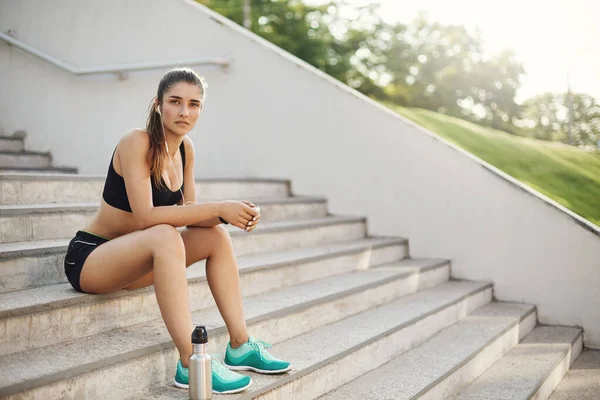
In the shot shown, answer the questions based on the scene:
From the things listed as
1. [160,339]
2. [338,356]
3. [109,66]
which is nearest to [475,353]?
[338,356]

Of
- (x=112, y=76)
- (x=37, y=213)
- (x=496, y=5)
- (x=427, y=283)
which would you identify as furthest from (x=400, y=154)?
(x=496, y=5)

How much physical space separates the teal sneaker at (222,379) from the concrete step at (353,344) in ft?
0.09

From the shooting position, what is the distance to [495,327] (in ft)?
14.4

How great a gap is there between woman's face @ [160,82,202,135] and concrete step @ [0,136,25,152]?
3583 millimetres

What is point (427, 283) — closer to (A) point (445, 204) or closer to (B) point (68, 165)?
(A) point (445, 204)

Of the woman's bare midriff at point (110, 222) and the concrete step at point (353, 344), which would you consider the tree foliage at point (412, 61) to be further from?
the woman's bare midriff at point (110, 222)

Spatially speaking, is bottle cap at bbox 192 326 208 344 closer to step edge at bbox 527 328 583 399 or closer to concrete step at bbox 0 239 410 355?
concrete step at bbox 0 239 410 355

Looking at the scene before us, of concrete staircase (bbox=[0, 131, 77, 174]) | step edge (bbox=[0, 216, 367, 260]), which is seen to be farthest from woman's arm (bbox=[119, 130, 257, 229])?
concrete staircase (bbox=[0, 131, 77, 174])

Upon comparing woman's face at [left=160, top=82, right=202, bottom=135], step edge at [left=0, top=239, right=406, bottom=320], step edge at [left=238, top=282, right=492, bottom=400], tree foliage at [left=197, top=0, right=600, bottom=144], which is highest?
tree foliage at [left=197, top=0, right=600, bottom=144]

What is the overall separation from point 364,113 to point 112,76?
234 cm

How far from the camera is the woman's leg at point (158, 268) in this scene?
2.48 metres

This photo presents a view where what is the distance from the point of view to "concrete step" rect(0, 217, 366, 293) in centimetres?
291

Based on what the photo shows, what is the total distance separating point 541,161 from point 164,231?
670 cm

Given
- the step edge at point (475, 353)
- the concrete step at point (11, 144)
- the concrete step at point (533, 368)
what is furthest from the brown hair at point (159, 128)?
the concrete step at point (11, 144)
